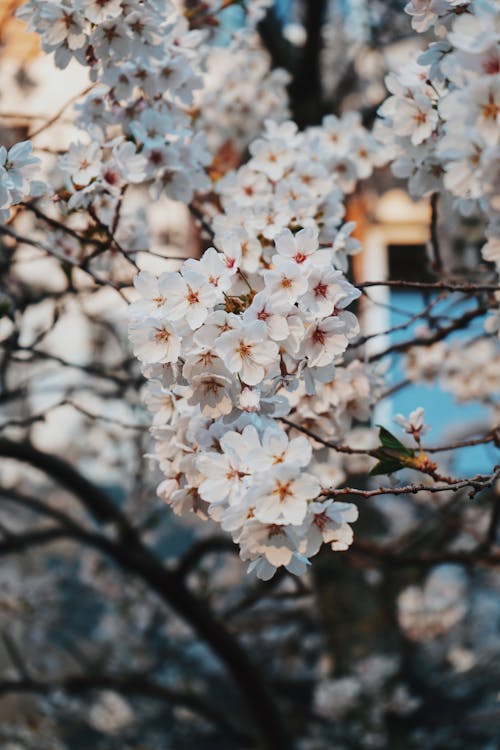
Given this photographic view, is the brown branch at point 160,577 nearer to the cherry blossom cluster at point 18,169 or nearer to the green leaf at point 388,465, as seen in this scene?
the cherry blossom cluster at point 18,169

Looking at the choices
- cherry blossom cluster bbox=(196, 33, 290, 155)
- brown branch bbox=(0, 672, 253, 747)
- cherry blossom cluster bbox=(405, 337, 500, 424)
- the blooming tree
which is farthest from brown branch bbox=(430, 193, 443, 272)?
brown branch bbox=(0, 672, 253, 747)

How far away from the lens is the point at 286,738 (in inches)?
158

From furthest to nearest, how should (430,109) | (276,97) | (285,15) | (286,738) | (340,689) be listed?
(285,15) → (340,689) → (286,738) → (276,97) → (430,109)

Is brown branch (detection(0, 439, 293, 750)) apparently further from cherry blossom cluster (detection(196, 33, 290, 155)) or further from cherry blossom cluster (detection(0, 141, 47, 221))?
cherry blossom cluster (detection(0, 141, 47, 221))

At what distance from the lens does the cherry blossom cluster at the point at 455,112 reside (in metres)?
1.12

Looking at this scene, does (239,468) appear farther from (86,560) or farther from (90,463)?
(90,463)

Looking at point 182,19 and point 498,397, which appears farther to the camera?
point 498,397

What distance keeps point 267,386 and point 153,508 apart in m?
4.87

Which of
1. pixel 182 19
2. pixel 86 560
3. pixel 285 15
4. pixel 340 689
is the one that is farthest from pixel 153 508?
pixel 182 19

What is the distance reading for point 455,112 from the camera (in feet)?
3.76

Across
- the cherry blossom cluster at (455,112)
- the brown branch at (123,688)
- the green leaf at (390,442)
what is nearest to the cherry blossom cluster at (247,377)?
the green leaf at (390,442)

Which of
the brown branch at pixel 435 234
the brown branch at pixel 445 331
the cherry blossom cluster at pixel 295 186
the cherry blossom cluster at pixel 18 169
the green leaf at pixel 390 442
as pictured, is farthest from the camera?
the brown branch at pixel 445 331

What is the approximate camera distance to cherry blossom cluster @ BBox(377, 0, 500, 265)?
1.12 meters

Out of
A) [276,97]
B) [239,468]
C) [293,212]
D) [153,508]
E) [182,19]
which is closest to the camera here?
[239,468]
